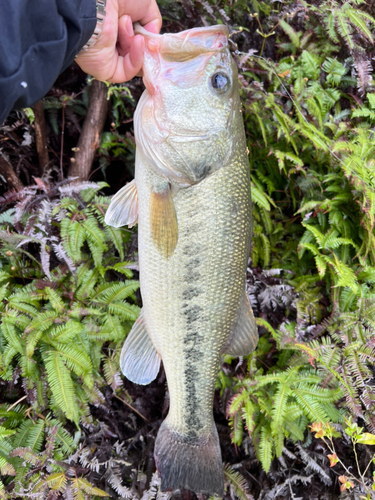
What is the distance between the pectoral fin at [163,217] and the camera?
5.93ft

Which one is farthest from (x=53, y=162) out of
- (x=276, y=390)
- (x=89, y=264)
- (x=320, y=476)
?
(x=320, y=476)

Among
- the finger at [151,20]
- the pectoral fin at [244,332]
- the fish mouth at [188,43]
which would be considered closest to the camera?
the fish mouth at [188,43]

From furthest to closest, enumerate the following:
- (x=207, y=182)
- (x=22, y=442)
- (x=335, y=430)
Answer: (x=335, y=430), (x=22, y=442), (x=207, y=182)

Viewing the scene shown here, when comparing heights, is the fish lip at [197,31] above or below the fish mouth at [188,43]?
above

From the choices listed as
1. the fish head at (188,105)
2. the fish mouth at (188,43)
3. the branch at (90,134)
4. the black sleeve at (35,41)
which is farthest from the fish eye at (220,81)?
the branch at (90,134)

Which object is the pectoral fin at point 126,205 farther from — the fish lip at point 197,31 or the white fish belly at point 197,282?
the fish lip at point 197,31

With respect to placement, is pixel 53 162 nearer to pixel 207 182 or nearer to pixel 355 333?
pixel 207 182

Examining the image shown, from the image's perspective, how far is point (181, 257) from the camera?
Answer: 1.88 meters

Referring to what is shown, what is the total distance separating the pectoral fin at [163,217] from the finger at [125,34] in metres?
0.80

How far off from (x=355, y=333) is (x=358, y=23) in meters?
2.92

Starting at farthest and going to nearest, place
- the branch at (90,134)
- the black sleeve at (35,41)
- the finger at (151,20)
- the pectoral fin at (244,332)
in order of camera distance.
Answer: the branch at (90,134), the pectoral fin at (244,332), the finger at (151,20), the black sleeve at (35,41)

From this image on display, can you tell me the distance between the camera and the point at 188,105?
178cm

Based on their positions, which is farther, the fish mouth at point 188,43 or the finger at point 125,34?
the finger at point 125,34

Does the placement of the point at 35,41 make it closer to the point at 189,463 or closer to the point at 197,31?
the point at 197,31
